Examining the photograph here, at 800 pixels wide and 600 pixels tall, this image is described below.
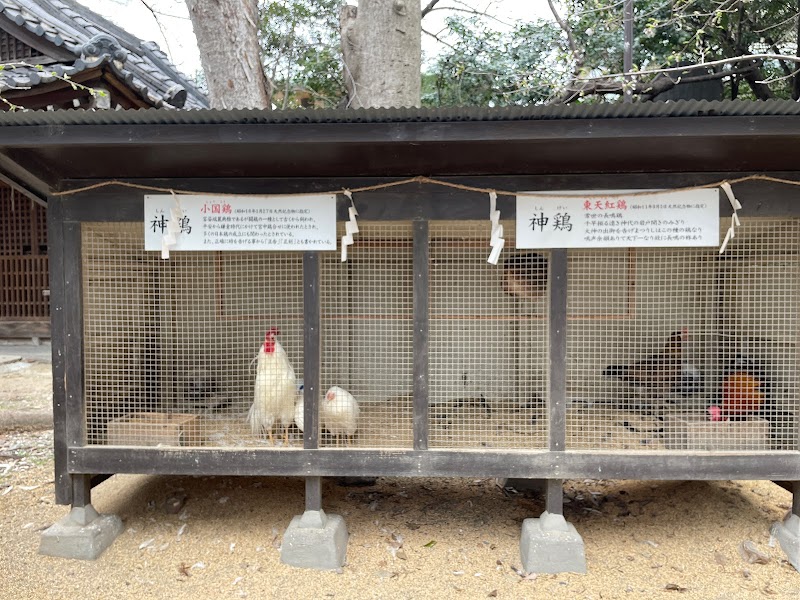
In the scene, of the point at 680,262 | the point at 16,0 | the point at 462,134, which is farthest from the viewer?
the point at 16,0

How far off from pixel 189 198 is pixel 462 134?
1766 millimetres

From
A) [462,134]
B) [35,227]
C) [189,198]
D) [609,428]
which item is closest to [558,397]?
[609,428]

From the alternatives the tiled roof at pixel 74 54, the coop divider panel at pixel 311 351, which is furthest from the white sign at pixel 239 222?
the tiled roof at pixel 74 54

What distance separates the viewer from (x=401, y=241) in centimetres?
435

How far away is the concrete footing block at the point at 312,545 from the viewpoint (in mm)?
3498

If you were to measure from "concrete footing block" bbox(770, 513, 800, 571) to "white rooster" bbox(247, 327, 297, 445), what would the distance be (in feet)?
11.0

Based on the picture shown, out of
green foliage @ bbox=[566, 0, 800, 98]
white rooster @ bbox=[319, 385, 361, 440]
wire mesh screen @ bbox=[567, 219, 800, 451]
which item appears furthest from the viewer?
green foliage @ bbox=[566, 0, 800, 98]

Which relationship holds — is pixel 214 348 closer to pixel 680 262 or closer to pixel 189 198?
pixel 189 198

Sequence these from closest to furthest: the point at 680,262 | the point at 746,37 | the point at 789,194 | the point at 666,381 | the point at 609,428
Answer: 1. the point at 789,194
2. the point at 609,428
3. the point at 666,381
4. the point at 680,262
5. the point at 746,37

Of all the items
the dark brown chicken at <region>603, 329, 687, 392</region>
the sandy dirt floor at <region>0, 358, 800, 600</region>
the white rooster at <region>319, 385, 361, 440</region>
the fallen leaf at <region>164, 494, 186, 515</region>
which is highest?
the dark brown chicken at <region>603, 329, 687, 392</region>

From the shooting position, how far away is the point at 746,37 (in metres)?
9.95

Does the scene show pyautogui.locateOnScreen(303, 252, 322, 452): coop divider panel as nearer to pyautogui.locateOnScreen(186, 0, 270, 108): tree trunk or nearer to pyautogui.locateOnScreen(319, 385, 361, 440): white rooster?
pyautogui.locateOnScreen(319, 385, 361, 440): white rooster

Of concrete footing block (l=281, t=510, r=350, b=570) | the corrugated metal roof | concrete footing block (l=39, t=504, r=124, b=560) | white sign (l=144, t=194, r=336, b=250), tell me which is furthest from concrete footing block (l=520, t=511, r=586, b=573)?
concrete footing block (l=39, t=504, r=124, b=560)

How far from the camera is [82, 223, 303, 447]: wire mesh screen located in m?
3.75
